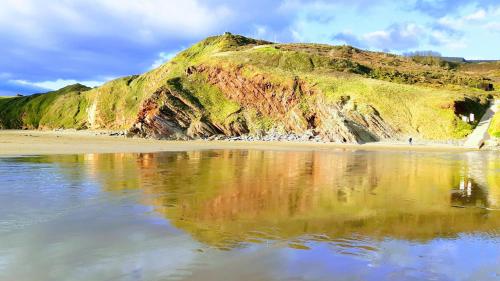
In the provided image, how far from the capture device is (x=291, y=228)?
12.0 metres

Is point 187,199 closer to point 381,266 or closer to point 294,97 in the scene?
point 381,266

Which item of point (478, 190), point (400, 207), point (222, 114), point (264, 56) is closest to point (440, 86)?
point (264, 56)

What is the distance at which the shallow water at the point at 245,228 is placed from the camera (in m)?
8.42

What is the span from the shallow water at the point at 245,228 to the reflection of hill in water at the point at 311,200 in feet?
0.18

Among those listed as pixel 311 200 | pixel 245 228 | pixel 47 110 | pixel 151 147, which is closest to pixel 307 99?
pixel 151 147

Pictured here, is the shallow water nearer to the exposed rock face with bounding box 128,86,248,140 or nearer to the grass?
the grass

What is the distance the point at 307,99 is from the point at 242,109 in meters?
12.2

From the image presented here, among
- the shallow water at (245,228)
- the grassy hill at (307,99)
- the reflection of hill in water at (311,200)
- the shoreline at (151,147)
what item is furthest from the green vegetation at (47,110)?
the shallow water at (245,228)

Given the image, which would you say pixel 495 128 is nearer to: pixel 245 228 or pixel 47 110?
pixel 245 228

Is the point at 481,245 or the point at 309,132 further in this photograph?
the point at 309,132

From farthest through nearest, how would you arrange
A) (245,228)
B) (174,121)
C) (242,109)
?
(242,109)
(174,121)
(245,228)

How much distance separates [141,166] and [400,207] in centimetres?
1848

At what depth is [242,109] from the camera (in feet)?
260

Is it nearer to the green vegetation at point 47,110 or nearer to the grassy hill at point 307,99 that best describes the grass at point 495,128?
the grassy hill at point 307,99
